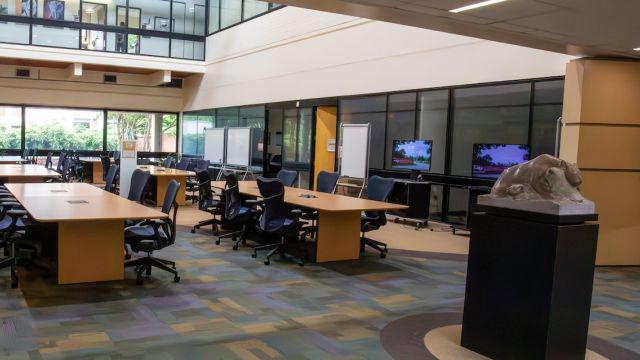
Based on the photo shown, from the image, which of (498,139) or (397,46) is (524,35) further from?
(397,46)

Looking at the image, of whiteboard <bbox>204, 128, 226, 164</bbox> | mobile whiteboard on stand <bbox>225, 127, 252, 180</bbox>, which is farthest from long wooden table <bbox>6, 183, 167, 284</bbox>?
whiteboard <bbox>204, 128, 226, 164</bbox>

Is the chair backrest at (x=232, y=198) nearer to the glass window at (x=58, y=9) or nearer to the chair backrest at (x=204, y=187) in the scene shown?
the chair backrest at (x=204, y=187)

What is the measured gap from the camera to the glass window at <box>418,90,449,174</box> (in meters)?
9.52

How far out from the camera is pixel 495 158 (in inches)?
320

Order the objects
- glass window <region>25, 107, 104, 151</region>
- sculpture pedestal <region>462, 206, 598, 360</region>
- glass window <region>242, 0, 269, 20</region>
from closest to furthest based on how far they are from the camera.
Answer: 1. sculpture pedestal <region>462, 206, 598, 360</region>
2. glass window <region>242, 0, 269, 20</region>
3. glass window <region>25, 107, 104, 151</region>

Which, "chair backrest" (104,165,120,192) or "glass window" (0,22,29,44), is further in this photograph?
"glass window" (0,22,29,44)

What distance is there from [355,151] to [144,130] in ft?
35.5

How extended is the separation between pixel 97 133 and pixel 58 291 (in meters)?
14.6

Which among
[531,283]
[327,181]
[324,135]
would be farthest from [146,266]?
[324,135]

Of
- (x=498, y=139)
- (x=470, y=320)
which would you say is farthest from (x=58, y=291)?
(x=498, y=139)

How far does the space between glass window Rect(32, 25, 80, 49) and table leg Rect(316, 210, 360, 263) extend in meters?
12.2

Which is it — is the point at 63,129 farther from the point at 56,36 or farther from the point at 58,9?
the point at 58,9

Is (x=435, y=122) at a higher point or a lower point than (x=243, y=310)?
higher

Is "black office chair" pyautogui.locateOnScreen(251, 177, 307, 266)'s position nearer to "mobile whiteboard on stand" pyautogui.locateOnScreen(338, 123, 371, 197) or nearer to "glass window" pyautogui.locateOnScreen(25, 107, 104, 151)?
"mobile whiteboard on stand" pyautogui.locateOnScreen(338, 123, 371, 197)
